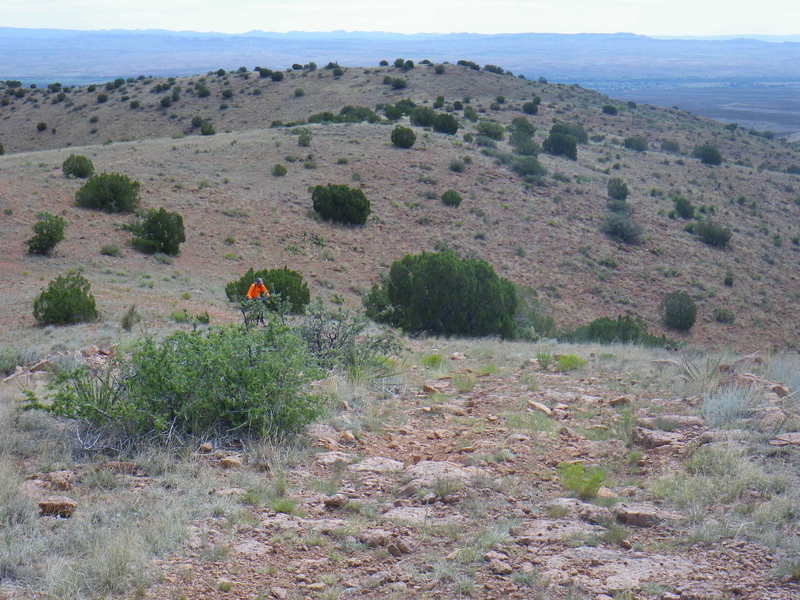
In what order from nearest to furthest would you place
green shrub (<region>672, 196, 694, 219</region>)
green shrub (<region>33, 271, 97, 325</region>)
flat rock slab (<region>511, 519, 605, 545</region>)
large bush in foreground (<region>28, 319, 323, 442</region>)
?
flat rock slab (<region>511, 519, 605, 545</region>), large bush in foreground (<region>28, 319, 323, 442</region>), green shrub (<region>33, 271, 97, 325</region>), green shrub (<region>672, 196, 694, 219</region>)

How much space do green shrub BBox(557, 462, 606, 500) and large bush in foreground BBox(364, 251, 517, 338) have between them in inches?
400

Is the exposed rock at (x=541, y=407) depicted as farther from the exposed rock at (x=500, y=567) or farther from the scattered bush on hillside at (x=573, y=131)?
the scattered bush on hillside at (x=573, y=131)

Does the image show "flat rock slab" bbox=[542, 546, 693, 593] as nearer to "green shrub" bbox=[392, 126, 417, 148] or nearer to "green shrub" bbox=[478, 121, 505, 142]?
"green shrub" bbox=[392, 126, 417, 148]

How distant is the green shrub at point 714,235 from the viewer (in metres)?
31.3

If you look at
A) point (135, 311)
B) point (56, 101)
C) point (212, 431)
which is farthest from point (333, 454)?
point (56, 101)

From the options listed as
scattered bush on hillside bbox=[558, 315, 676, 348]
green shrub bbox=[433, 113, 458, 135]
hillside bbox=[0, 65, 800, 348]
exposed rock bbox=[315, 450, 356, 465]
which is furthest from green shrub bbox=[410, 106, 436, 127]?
exposed rock bbox=[315, 450, 356, 465]

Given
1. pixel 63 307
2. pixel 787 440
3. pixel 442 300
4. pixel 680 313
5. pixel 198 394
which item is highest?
pixel 198 394

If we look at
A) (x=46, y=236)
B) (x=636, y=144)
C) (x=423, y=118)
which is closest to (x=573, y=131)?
(x=636, y=144)

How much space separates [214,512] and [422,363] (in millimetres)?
5321

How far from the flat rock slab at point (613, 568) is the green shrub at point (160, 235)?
18.0 m

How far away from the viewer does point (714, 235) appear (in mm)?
31328

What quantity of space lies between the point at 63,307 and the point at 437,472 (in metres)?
9.82

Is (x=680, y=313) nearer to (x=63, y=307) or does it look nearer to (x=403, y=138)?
(x=403, y=138)

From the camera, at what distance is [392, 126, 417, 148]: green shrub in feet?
109
